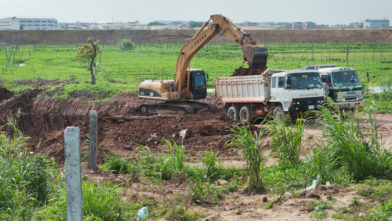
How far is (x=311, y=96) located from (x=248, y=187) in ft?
34.6

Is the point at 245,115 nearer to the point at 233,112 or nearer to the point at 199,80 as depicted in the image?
the point at 233,112

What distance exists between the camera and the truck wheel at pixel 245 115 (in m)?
21.5

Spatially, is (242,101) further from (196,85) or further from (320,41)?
(320,41)

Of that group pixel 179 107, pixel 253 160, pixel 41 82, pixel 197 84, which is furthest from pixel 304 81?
pixel 41 82

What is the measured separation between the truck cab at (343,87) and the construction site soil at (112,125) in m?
4.53

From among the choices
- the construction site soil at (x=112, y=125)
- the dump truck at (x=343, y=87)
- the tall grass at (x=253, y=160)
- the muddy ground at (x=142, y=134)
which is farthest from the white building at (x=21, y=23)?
the tall grass at (x=253, y=160)

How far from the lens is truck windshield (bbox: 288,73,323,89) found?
19.2m

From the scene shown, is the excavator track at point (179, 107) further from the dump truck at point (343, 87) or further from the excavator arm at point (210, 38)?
the dump truck at point (343, 87)

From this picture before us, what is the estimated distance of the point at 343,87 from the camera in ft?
67.4

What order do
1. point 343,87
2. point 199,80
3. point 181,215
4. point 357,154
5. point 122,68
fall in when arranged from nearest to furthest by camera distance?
point 181,215
point 357,154
point 343,87
point 199,80
point 122,68

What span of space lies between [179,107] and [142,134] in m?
7.07

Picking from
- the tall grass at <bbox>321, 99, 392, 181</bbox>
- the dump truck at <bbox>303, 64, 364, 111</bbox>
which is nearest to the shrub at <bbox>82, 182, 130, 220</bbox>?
the tall grass at <bbox>321, 99, 392, 181</bbox>

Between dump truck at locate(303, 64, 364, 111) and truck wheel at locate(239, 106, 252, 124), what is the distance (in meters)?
3.36

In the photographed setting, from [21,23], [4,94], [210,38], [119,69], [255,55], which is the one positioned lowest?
[4,94]
